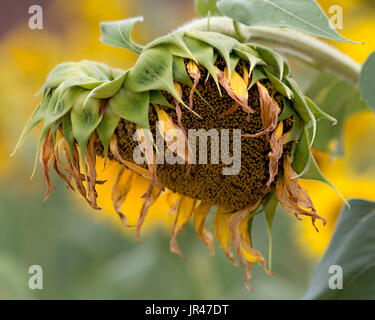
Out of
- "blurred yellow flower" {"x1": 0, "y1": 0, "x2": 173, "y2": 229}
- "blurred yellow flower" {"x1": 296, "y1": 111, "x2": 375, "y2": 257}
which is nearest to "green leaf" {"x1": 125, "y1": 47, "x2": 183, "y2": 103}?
"blurred yellow flower" {"x1": 296, "y1": 111, "x2": 375, "y2": 257}

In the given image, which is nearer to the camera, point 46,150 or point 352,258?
point 46,150

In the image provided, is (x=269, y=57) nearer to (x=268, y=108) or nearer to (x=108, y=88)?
(x=268, y=108)

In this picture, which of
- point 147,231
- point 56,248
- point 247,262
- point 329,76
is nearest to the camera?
point 247,262

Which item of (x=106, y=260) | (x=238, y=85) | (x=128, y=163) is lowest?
(x=106, y=260)

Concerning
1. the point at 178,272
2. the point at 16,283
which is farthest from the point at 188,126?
the point at 178,272

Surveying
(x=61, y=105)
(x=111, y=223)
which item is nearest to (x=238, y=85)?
(x=61, y=105)

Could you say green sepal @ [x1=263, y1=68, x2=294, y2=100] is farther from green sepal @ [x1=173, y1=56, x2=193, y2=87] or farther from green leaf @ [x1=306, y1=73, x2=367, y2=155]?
green leaf @ [x1=306, y1=73, x2=367, y2=155]

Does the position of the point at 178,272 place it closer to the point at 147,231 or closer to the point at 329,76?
the point at 147,231
